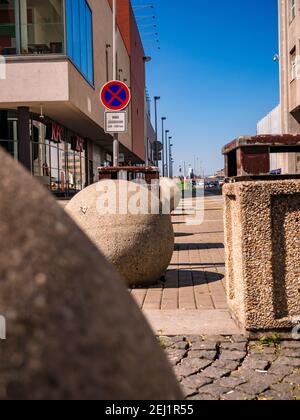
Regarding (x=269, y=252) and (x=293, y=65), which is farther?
(x=293, y=65)

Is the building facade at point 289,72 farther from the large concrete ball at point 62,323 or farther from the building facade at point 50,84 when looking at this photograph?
the large concrete ball at point 62,323

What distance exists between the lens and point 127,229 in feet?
23.0

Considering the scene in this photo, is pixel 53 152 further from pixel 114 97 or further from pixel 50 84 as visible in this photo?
pixel 114 97

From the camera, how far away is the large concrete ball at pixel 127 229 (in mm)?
6941

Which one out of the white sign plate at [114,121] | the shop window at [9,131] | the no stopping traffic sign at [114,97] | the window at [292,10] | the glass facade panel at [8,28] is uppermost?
the window at [292,10]

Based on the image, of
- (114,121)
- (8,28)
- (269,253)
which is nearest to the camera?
(269,253)

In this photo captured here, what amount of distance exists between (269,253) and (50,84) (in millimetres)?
17326

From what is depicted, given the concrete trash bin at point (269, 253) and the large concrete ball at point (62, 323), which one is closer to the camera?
the large concrete ball at point (62, 323)

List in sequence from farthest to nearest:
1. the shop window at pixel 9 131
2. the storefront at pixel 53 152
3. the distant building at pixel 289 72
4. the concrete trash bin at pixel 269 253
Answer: the distant building at pixel 289 72 → the storefront at pixel 53 152 → the shop window at pixel 9 131 → the concrete trash bin at pixel 269 253

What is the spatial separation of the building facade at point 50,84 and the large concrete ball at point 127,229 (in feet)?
38.0

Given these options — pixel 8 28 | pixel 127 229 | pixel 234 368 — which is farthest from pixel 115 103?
pixel 8 28

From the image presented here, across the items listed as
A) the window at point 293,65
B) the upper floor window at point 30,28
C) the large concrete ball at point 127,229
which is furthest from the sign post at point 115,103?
the window at point 293,65

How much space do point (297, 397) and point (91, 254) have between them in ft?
9.35

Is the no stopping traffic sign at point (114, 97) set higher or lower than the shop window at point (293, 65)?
lower
